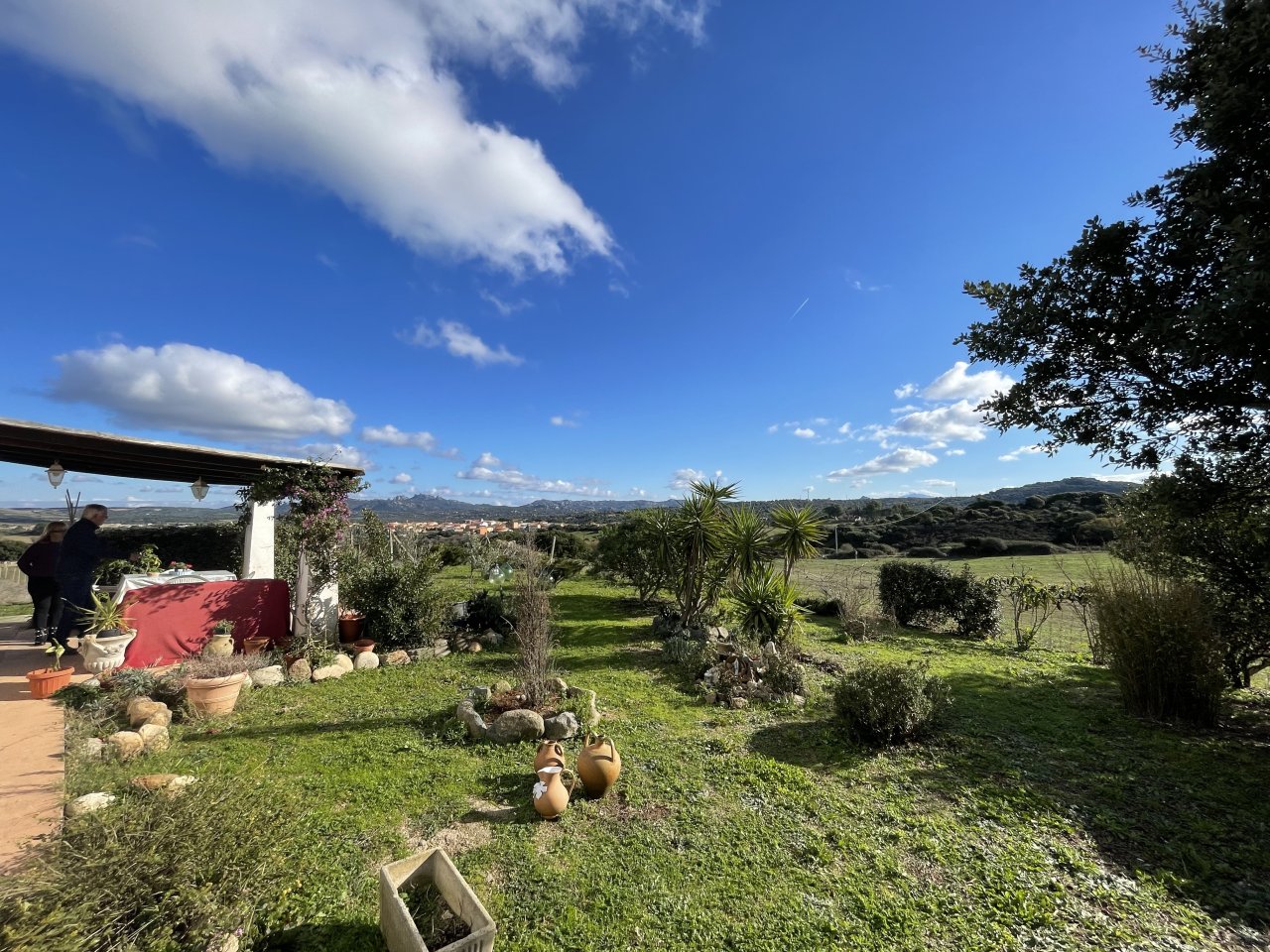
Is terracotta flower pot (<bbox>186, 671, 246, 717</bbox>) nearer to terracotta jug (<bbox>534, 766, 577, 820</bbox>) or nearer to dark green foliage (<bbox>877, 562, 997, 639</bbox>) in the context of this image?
terracotta jug (<bbox>534, 766, 577, 820</bbox>)

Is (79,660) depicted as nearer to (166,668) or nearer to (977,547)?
(166,668)

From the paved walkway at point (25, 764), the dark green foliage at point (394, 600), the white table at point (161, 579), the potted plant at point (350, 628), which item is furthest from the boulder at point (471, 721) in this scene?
the white table at point (161, 579)

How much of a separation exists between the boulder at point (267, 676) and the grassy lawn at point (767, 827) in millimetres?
400

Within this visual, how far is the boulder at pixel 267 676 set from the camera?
6711 mm

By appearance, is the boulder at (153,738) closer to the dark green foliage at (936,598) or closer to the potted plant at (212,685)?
the potted plant at (212,685)

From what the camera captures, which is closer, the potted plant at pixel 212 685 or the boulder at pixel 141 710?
the boulder at pixel 141 710

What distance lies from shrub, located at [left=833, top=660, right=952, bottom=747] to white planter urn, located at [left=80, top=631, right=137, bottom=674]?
8.87 meters

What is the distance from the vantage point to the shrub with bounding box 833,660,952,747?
215 inches

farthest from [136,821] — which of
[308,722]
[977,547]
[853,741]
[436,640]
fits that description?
[977,547]

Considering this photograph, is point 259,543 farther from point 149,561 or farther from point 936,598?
point 936,598

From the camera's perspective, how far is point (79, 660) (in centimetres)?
713

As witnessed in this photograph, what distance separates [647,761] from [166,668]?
6505mm

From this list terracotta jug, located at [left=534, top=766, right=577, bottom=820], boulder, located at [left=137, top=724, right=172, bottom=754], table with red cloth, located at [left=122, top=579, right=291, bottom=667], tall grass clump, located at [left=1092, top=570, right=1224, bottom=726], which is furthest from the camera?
table with red cloth, located at [left=122, top=579, right=291, bottom=667]

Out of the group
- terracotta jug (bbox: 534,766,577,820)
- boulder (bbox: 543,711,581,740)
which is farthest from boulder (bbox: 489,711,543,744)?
terracotta jug (bbox: 534,766,577,820)
